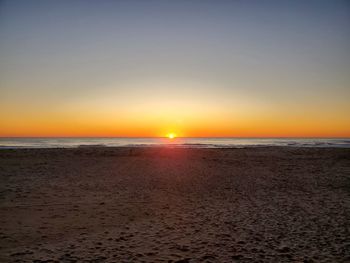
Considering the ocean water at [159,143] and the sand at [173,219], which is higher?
the ocean water at [159,143]

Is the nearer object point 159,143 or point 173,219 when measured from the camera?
point 173,219

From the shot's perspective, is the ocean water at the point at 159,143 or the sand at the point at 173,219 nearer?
the sand at the point at 173,219

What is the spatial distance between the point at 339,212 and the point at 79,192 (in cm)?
1005

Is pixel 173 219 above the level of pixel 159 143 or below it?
below

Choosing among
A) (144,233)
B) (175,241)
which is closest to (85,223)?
(144,233)

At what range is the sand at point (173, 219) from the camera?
6.37 m

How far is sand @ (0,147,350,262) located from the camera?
6.37 metres

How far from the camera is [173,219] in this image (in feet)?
29.1

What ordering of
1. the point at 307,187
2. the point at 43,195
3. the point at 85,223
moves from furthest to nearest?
the point at 307,187
the point at 43,195
the point at 85,223

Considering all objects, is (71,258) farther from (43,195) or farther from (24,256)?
(43,195)

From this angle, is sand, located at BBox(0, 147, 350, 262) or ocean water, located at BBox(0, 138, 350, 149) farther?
ocean water, located at BBox(0, 138, 350, 149)

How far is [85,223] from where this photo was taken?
332 inches

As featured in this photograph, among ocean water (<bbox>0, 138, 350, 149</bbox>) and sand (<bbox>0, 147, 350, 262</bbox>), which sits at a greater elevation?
ocean water (<bbox>0, 138, 350, 149</bbox>)

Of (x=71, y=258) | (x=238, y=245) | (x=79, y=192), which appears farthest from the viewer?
(x=79, y=192)
